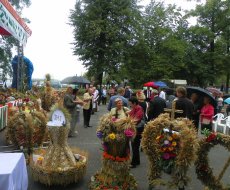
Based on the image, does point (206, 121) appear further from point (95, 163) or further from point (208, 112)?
point (95, 163)

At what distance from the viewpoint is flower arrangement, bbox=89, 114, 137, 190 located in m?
5.13

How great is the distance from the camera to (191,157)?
16.1 ft

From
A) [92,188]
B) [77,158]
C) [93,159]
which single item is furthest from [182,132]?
[93,159]

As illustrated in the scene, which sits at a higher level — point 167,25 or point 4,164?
point 167,25

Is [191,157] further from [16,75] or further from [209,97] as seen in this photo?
[16,75]

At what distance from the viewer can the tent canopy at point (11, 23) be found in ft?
28.5

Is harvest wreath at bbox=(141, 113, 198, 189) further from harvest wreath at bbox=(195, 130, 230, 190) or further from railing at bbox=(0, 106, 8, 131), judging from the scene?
railing at bbox=(0, 106, 8, 131)

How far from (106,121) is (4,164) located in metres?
1.98

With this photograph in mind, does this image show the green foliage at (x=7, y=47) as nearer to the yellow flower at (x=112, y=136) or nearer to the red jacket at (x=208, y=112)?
the red jacket at (x=208, y=112)

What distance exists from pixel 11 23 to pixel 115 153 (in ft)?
21.4

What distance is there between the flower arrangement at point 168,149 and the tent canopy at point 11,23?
5.93 m

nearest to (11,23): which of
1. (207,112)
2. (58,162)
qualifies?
(58,162)

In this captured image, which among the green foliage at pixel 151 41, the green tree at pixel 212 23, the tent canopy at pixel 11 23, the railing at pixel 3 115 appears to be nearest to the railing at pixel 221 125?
the railing at pixel 3 115

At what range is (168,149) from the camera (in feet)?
17.3
